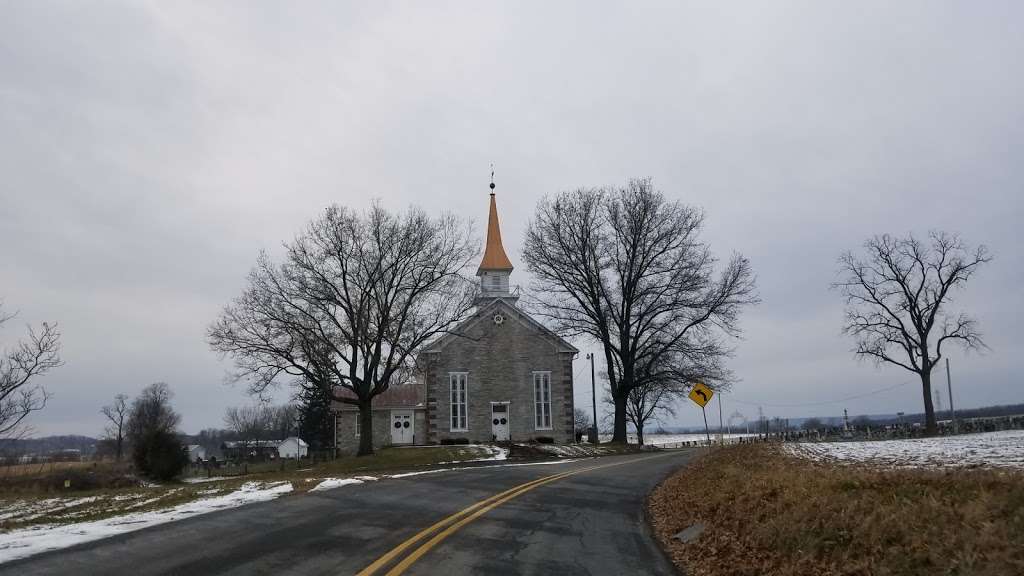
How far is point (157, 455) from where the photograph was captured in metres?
37.5

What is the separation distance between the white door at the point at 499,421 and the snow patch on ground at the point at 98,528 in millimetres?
27291

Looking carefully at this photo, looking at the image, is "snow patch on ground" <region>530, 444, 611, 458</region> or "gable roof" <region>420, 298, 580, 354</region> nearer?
"snow patch on ground" <region>530, 444, 611, 458</region>

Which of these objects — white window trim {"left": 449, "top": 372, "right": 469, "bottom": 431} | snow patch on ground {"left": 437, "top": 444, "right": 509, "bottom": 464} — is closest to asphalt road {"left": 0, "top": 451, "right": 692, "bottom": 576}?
snow patch on ground {"left": 437, "top": 444, "right": 509, "bottom": 464}

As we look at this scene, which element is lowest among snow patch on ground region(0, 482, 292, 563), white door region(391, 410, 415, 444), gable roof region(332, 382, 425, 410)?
snow patch on ground region(0, 482, 292, 563)

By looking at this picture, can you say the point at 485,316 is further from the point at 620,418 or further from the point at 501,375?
the point at 620,418

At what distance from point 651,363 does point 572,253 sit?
795 centimetres

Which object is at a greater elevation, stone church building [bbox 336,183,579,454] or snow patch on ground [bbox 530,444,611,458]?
stone church building [bbox 336,183,579,454]

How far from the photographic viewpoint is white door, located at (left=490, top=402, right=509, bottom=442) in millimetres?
42250

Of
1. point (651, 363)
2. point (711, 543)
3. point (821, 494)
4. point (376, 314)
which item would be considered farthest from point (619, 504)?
point (651, 363)

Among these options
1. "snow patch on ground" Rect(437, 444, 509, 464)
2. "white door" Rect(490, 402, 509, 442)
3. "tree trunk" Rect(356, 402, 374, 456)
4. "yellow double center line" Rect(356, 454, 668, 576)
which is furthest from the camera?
"white door" Rect(490, 402, 509, 442)

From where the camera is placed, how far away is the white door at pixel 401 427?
49.3 m

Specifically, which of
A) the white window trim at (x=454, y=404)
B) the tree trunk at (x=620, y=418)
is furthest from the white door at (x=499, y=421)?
the tree trunk at (x=620, y=418)

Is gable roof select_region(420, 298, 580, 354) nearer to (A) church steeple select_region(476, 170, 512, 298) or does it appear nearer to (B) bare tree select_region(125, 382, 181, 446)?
(A) church steeple select_region(476, 170, 512, 298)

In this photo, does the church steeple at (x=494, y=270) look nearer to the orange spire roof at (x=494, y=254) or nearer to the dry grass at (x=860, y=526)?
the orange spire roof at (x=494, y=254)
